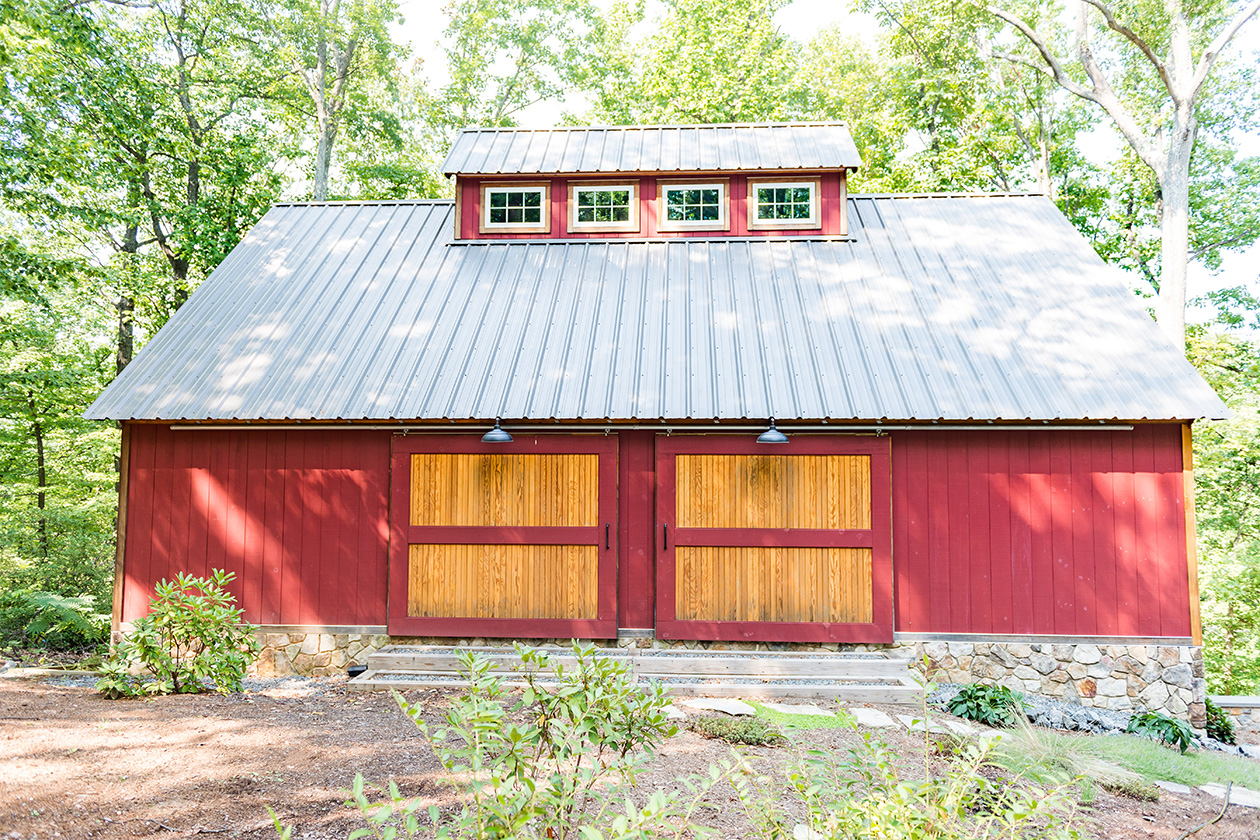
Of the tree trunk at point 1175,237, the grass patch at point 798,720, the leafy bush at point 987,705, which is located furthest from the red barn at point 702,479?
the tree trunk at point 1175,237

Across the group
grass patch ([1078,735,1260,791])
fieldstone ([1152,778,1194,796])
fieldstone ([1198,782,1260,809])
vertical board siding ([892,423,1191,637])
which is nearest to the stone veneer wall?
vertical board siding ([892,423,1191,637])

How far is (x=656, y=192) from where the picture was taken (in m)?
10.2

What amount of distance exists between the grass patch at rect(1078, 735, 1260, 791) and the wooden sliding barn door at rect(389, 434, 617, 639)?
14.1 ft

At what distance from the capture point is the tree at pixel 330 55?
17.0 m

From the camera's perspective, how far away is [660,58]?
21000 millimetres

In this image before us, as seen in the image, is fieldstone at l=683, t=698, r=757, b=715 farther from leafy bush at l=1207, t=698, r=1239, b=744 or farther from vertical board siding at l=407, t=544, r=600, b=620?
leafy bush at l=1207, t=698, r=1239, b=744

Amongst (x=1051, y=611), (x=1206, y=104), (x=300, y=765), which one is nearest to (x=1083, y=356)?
(x=1051, y=611)

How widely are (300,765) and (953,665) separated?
234 inches

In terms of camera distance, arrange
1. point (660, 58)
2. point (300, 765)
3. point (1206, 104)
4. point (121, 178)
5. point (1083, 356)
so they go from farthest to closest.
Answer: point (660, 58)
point (1206, 104)
point (121, 178)
point (1083, 356)
point (300, 765)

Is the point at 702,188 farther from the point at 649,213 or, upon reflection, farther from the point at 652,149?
the point at 652,149

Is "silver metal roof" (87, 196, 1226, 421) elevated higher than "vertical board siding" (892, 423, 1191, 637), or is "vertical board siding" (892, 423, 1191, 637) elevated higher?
"silver metal roof" (87, 196, 1226, 421)

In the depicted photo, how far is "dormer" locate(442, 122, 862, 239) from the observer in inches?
394

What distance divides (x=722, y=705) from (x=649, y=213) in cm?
679

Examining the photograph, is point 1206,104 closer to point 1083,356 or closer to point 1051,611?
point 1083,356
